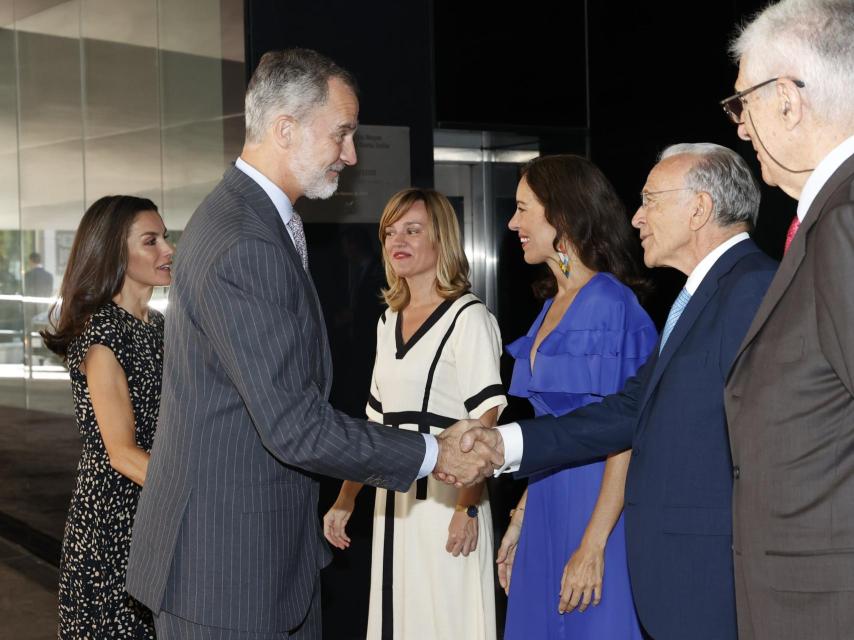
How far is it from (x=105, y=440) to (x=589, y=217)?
1741 millimetres

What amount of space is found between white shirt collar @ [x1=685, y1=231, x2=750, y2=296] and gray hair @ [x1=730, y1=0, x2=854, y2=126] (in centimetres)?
78

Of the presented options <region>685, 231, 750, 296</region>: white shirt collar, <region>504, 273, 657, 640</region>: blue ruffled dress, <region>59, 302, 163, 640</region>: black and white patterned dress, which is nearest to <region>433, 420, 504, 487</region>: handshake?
<region>504, 273, 657, 640</region>: blue ruffled dress

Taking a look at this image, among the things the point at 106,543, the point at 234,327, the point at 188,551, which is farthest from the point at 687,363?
the point at 106,543

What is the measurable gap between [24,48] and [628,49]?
4.40 meters

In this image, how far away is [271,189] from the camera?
247 centimetres

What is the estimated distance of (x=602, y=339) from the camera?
306 centimetres

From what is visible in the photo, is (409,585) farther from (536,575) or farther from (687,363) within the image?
(687,363)

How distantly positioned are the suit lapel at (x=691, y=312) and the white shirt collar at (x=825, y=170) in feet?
2.22

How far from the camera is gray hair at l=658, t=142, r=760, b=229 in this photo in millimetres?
2586

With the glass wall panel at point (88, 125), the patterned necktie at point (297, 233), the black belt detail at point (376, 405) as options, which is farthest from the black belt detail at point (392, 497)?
the glass wall panel at point (88, 125)

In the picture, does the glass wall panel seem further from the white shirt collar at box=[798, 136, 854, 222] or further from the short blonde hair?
the white shirt collar at box=[798, 136, 854, 222]

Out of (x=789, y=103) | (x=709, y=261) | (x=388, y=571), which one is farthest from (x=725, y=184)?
(x=388, y=571)

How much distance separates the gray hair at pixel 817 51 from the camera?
1.70 meters

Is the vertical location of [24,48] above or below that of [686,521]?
above
